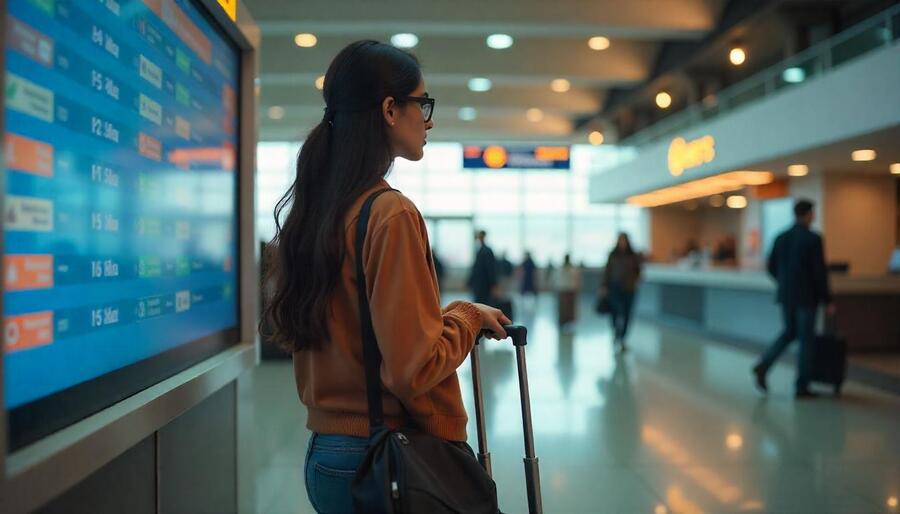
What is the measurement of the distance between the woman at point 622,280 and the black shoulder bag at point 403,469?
8871 millimetres

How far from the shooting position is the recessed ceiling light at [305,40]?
11.7 meters

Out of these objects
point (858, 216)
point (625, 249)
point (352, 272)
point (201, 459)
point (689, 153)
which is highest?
point (689, 153)

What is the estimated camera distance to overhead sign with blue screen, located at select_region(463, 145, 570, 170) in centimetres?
1845

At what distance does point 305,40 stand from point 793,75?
7787mm

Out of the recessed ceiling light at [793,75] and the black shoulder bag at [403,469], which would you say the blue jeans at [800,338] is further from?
the black shoulder bag at [403,469]

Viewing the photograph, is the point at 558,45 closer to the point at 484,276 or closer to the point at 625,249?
the point at 625,249

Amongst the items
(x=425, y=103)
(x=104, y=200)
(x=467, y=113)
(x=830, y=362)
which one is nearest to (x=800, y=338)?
(x=830, y=362)

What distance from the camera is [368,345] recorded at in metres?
1.38

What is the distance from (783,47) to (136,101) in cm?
1501

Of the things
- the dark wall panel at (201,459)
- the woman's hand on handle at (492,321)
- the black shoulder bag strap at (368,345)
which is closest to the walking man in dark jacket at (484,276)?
the dark wall panel at (201,459)

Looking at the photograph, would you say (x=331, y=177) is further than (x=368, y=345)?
Yes

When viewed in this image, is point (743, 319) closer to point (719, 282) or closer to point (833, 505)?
point (719, 282)

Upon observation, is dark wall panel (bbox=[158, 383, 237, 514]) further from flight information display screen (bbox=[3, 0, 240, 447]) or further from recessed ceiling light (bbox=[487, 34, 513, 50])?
recessed ceiling light (bbox=[487, 34, 513, 50])

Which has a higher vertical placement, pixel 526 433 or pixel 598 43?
pixel 598 43
